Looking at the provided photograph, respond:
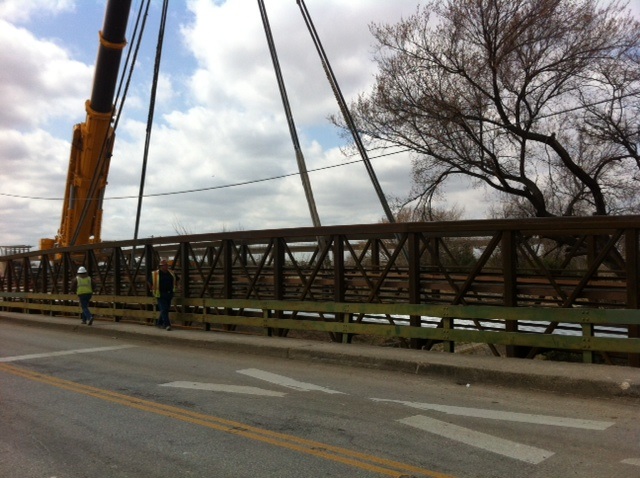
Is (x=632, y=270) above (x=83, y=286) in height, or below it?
above

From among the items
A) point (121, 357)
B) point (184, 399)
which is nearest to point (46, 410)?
point (184, 399)

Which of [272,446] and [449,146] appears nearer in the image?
[272,446]

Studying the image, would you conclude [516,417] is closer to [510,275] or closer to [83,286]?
[510,275]

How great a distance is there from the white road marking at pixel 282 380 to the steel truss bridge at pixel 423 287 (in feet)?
7.32

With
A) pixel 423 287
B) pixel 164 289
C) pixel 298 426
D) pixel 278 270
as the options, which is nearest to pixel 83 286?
pixel 164 289

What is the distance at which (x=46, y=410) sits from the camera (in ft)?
21.8

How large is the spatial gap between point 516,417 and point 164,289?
987 centimetres

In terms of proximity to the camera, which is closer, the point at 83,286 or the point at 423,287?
the point at 423,287

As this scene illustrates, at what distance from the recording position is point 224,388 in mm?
7742

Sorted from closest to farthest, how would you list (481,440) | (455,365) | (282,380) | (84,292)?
(481,440) → (455,365) → (282,380) → (84,292)

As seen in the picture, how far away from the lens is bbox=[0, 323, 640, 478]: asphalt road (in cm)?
468

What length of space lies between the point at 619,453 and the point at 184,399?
4.81 meters

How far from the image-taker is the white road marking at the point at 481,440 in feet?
16.0

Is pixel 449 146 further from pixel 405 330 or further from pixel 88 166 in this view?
pixel 88 166
